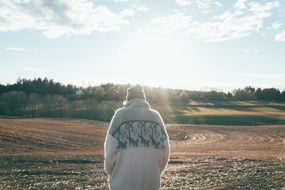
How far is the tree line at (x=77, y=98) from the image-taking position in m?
112

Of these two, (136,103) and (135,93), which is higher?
(135,93)

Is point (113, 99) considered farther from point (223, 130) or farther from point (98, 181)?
point (98, 181)

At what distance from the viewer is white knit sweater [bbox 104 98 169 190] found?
7.04 metres

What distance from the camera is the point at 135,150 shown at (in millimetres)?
7047

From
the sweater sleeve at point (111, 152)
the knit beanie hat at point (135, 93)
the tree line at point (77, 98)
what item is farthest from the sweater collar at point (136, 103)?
the tree line at point (77, 98)

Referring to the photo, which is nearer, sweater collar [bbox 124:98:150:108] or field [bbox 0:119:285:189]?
sweater collar [bbox 124:98:150:108]

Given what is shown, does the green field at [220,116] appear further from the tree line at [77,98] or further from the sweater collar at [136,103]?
the sweater collar at [136,103]

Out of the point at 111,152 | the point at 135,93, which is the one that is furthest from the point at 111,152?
the point at 135,93

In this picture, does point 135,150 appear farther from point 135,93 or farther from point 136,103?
point 135,93

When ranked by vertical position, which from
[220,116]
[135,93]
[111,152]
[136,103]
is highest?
[135,93]

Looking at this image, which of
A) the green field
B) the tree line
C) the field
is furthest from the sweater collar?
the tree line

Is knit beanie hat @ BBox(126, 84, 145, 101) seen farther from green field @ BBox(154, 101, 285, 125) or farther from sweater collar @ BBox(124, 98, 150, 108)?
green field @ BBox(154, 101, 285, 125)

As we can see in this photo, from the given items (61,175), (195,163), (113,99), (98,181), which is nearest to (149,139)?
(98,181)

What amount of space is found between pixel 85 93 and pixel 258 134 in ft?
270
